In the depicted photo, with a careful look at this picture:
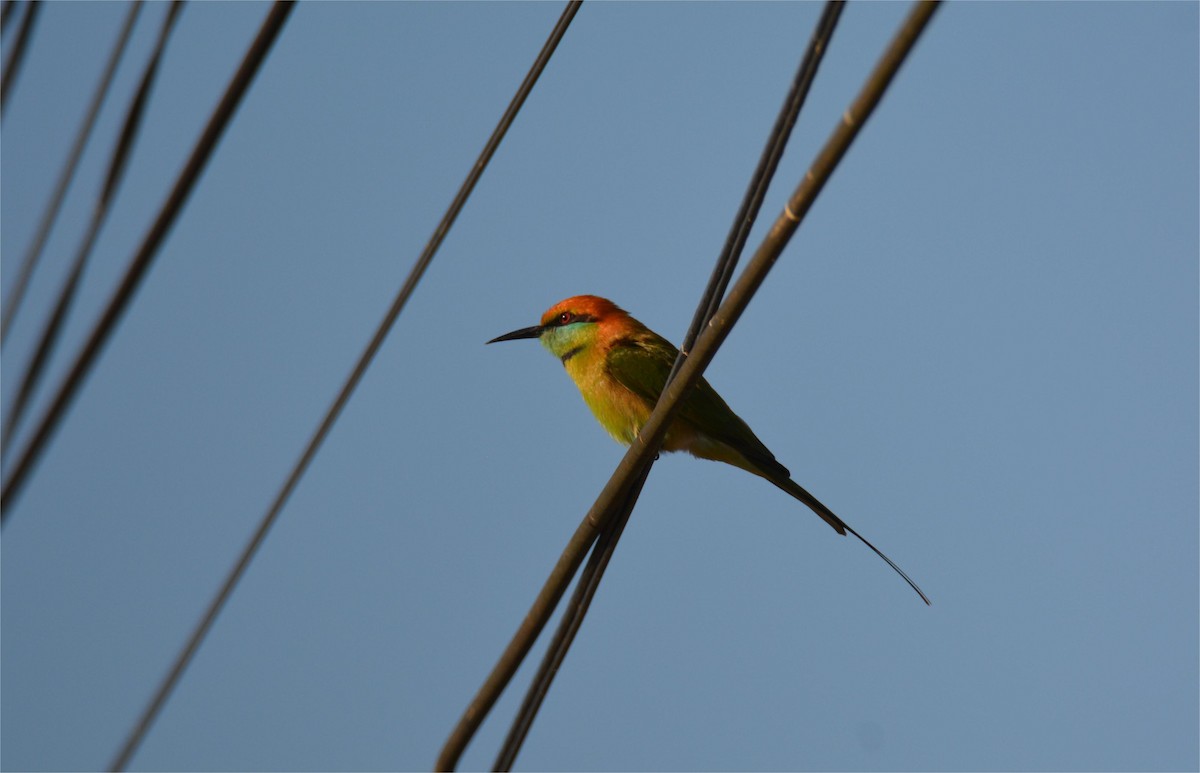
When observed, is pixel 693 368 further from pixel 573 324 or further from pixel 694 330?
pixel 573 324

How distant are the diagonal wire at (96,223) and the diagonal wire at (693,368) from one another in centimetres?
78

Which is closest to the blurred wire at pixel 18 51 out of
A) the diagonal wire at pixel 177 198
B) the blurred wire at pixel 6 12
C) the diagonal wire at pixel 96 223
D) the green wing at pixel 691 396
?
the blurred wire at pixel 6 12

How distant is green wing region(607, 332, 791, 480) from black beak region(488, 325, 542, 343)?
1.60 ft

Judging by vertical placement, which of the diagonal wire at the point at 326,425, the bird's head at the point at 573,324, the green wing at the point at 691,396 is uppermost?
the bird's head at the point at 573,324

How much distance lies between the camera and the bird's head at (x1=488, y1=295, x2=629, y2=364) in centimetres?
430

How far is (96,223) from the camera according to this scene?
1.55 metres

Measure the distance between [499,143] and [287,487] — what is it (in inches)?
25.6

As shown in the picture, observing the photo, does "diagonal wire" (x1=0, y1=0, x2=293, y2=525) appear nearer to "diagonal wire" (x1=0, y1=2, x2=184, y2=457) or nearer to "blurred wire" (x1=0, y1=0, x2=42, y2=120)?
"diagonal wire" (x1=0, y1=2, x2=184, y2=457)

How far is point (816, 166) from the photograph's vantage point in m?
1.26

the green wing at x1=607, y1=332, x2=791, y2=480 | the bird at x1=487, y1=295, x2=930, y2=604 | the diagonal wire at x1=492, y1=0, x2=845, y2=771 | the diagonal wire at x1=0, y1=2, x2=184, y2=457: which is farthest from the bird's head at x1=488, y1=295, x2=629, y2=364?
the diagonal wire at x1=0, y1=2, x2=184, y2=457

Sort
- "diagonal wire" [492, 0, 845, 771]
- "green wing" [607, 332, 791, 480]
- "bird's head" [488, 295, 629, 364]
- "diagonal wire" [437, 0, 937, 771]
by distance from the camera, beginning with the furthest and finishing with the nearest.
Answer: "bird's head" [488, 295, 629, 364] → "green wing" [607, 332, 791, 480] → "diagonal wire" [492, 0, 845, 771] → "diagonal wire" [437, 0, 937, 771]

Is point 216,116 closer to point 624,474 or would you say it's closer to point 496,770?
point 624,474

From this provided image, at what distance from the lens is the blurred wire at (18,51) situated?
1.93 meters

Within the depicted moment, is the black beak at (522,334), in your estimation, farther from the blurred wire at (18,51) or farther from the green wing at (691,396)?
the blurred wire at (18,51)
